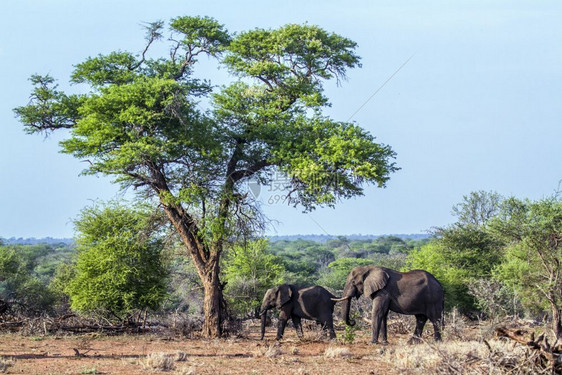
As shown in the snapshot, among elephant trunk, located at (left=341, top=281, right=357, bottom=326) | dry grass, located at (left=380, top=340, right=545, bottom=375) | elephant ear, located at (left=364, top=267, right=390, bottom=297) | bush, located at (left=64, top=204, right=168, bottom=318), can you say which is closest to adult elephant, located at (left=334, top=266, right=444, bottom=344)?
elephant ear, located at (left=364, top=267, right=390, bottom=297)

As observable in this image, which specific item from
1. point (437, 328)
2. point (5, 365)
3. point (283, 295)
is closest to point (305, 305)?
point (283, 295)

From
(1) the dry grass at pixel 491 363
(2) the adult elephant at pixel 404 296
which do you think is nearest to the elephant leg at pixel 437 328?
(2) the adult elephant at pixel 404 296

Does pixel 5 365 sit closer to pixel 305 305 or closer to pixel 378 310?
pixel 305 305

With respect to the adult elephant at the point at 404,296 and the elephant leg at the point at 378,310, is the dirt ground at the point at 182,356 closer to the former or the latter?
the elephant leg at the point at 378,310

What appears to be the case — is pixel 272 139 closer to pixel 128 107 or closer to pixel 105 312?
pixel 128 107

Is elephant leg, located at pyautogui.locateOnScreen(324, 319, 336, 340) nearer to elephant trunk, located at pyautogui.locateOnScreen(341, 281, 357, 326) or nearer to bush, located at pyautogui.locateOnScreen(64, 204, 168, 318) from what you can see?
elephant trunk, located at pyautogui.locateOnScreen(341, 281, 357, 326)

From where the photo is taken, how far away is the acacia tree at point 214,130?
18484 millimetres

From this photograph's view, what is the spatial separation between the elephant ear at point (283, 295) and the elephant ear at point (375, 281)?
2637mm

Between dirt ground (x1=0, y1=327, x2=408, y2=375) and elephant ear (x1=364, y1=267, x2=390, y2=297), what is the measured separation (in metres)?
1.61

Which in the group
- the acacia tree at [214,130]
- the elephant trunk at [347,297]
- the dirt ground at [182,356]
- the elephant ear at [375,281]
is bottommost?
the dirt ground at [182,356]

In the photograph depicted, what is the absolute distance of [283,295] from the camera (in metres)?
20.2

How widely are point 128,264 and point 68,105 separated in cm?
581

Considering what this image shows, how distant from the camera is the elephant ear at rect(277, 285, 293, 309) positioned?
20.1 metres

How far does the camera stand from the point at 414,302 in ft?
61.0
